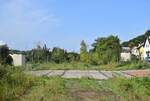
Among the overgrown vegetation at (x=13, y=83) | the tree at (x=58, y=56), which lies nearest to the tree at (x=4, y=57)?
the overgrown vegetation at (x=13, y=83)

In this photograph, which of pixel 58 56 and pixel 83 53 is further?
pixel 58 56

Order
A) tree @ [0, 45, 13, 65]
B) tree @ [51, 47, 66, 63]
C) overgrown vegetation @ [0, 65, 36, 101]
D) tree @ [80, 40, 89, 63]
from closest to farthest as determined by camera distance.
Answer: overgrown vegetation @ [0, 65, 36, 101], tree @ [0, 45, 13, 65], tree @ [80, 40, 89, 63], tree @ [51, 47, 66, 63]

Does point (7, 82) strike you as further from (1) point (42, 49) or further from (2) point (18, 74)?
(1) point (42, 49)

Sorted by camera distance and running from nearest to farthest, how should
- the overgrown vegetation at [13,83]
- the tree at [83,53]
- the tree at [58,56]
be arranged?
1. the overgrown vegetation at [13,83]
2. the tree at [83,53]
3. the tree at [58,56]

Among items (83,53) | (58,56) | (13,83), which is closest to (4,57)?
(13,83)

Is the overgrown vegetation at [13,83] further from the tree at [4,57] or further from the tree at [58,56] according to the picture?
the tree at [58,56]

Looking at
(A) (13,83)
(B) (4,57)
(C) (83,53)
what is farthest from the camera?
(C) (83,53)

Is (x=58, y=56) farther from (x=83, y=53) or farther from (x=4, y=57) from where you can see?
(x=4, y=57)

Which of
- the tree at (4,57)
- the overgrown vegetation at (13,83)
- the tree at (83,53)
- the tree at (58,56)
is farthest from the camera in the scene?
the tree at (58,56)

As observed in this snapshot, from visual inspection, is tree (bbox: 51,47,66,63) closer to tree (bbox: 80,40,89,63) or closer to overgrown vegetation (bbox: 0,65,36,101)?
tree (bbox: 80,40,89,63)

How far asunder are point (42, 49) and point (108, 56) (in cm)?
1468

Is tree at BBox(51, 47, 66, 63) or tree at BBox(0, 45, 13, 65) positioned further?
Answer: tree at BBox(51, 47, 66, 63)

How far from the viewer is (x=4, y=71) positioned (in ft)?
52.3

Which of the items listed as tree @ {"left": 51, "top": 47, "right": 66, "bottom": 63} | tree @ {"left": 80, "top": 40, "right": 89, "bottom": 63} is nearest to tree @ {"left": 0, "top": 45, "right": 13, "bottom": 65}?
tree @ {"left": 80, "top": 40, "right": 89, "bottom": 63}
